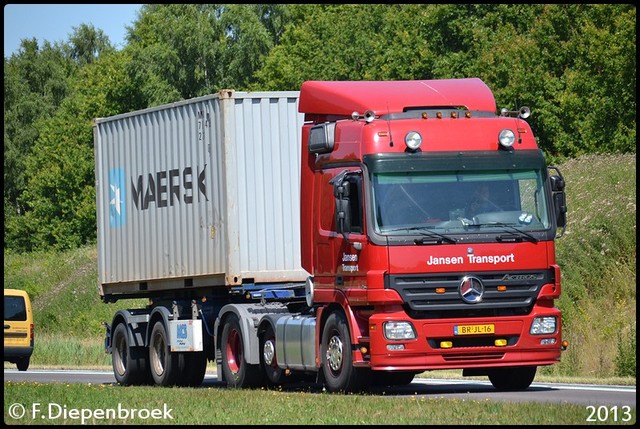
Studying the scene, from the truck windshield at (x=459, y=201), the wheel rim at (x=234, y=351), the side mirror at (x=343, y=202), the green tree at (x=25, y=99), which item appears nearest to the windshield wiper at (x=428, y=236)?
the truck windshield at (x=459, y=201)

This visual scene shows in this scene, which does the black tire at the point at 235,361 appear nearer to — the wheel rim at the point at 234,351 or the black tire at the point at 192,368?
the wheel rim at the point at 234,351

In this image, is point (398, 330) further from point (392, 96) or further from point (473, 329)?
point (392, 96)

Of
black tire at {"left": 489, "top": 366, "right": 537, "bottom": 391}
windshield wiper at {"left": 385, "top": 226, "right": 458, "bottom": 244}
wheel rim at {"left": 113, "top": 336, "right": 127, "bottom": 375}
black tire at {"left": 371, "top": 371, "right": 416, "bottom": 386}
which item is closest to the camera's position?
windshield wiper at {"left": 385, "top": 226, "right": 458, "bottom": 244}

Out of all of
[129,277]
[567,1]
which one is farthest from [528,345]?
[567,1]

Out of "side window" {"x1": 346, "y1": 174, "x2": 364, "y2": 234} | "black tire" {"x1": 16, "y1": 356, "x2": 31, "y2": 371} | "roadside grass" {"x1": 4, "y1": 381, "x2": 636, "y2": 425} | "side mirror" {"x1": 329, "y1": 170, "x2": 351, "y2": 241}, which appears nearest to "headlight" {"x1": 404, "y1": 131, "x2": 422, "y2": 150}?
"side window" {"x1": 346, "y1": 174, "x2": 364, "y2": 234}

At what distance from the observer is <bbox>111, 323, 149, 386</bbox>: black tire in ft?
78.4

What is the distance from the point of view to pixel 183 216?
22594mm

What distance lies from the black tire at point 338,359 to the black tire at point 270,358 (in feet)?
5.13

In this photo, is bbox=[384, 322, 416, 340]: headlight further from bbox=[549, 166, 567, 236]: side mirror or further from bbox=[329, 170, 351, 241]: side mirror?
bbox=[549, 166, 567, 236]: side mirror

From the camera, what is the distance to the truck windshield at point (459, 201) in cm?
1717

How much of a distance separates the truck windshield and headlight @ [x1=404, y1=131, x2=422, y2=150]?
0.33 metres

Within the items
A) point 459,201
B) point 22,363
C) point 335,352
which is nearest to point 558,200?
point 459,201

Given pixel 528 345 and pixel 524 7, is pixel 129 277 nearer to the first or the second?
pixel 528 345

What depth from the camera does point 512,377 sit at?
1894cm
